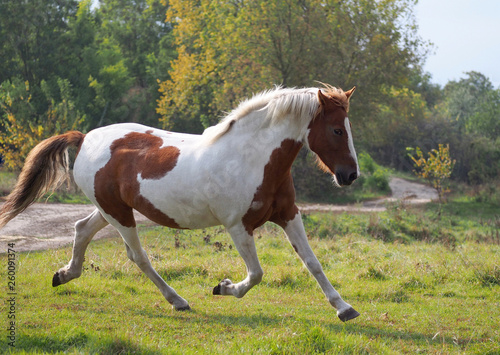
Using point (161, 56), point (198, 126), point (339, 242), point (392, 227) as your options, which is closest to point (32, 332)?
point (339, 242)

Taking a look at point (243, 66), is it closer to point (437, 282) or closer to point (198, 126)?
point (198, 126)

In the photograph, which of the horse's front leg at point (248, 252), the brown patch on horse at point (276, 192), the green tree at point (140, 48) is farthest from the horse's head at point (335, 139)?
the green tree at point (140, 48)

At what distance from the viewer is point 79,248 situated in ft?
19.8

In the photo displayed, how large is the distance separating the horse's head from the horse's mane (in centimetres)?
5

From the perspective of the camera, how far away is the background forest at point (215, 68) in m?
18.7

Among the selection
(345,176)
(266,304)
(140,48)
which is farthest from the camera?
(140,48)

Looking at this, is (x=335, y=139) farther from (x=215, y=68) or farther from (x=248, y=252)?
(x=215, y=68)

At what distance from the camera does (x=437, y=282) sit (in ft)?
24.5

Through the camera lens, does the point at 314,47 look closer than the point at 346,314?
No

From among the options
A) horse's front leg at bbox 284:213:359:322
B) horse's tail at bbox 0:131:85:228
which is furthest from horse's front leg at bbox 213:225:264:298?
horse's tail at bbox 0:131:85:228

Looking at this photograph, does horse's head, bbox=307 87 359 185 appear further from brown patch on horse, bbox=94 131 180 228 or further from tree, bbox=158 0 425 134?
tree, bbox=158 0 425 134

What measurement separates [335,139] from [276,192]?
0.74 meters

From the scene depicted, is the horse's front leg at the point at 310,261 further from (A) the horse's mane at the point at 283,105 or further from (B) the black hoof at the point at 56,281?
(B) the black hoof at the point at 56,281

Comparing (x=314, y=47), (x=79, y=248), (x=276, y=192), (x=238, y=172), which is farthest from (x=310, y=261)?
(x=314, y=47)
